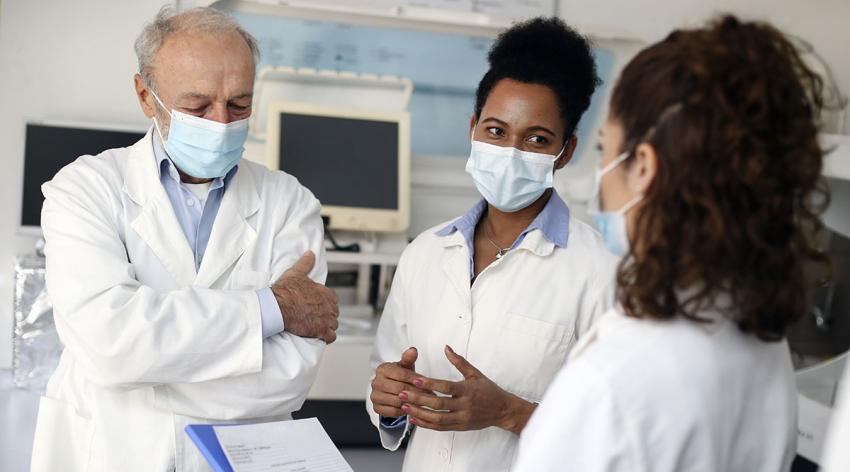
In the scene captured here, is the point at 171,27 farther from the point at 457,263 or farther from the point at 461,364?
the point at 461,364

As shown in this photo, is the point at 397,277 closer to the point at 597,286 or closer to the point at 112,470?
the point at 597,286

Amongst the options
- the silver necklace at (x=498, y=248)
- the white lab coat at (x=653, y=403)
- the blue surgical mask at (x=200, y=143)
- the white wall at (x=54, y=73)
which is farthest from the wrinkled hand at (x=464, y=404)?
the white wall at (x=54, y=73)

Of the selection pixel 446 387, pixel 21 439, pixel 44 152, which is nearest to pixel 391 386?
pixel 446 387

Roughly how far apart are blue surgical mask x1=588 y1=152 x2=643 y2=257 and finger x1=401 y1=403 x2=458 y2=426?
42 cm

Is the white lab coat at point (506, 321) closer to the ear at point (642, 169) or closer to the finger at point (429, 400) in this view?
the finger at point (429, 400)

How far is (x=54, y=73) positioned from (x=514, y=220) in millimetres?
1712

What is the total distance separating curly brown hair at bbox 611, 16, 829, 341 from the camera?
0.73 m

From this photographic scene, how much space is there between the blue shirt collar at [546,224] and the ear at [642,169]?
20.8 inches

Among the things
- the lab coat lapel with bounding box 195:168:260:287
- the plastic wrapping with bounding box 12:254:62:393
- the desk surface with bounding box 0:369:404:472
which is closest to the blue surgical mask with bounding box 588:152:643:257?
the lab coat lapel with bounding box 195:168:260:287

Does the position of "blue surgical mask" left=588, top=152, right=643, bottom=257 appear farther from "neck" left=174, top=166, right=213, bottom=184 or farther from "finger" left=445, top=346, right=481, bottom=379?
"neck" left=174, top=166, right=213, bottom=184

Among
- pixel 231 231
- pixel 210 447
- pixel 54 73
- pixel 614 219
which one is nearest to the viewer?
pixel 614 219

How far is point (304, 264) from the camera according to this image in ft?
4.62

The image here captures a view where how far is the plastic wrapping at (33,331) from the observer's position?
2221mm

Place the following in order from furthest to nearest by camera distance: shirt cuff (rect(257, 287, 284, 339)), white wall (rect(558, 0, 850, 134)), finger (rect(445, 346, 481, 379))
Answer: white wall (rect(558, 0, 850, 134)) → shirt cuff (rect(257, 287, 284, 339)) → finger (rect(445, 346, 481, 379))
